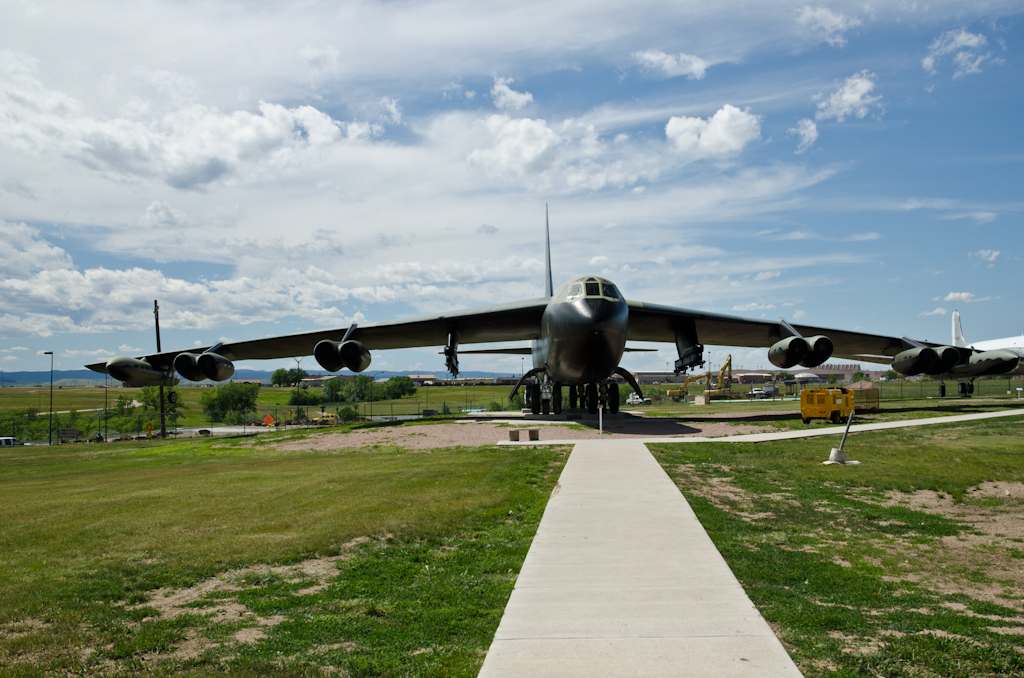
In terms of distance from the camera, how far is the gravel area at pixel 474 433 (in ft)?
59.6

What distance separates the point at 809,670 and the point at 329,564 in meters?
4.37

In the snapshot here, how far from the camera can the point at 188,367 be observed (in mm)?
24672

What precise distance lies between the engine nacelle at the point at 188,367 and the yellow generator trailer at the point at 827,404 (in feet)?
76.8

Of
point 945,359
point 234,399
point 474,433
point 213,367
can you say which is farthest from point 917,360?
point 234,399

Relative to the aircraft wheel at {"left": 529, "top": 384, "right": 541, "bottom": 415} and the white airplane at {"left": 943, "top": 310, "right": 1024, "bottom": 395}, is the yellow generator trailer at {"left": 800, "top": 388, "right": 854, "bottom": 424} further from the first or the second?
the white airplane at {"left": 943, "top": 310, "right": 1024, "bottom": 395}

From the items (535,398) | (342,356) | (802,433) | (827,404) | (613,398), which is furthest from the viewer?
(535,398)

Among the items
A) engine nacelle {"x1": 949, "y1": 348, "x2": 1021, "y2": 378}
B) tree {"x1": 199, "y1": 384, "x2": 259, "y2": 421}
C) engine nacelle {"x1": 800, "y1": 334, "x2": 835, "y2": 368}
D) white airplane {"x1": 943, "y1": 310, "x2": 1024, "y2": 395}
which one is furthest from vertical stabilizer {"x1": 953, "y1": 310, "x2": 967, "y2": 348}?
tree {"x1": 199, "y1": 384, "x2": 259, "y2": 421}

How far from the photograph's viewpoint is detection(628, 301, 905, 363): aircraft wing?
2430cm

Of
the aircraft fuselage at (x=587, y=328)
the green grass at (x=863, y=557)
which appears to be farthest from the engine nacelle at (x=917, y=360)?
the green grass at (x=863, y=557)

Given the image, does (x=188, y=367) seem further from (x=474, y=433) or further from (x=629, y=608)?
(x=629, y=608)

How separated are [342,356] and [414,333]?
4810 millimetres

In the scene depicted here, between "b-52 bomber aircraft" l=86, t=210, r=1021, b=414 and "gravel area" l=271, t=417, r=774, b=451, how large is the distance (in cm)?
199

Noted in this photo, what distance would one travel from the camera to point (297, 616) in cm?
459

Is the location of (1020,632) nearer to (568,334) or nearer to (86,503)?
(86,503)
